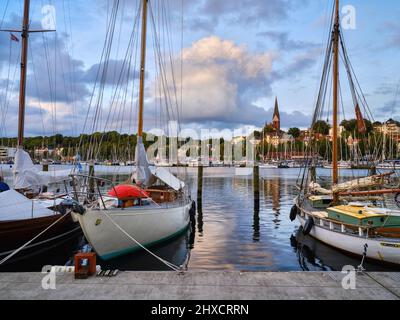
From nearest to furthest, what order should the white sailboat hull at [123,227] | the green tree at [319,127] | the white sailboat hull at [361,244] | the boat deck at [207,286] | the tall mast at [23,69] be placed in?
the boat deck at [207,286]
the white sailboat hull at [123,227]
the white sailboat hull at [361,244]
the tall mast at [23,69]
the green tree at [319,127]

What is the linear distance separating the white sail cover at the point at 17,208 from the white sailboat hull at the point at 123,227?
417 centimetres

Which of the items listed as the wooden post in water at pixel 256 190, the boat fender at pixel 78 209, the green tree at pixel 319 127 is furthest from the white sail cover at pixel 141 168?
the wooden post in water at pixel 256 190

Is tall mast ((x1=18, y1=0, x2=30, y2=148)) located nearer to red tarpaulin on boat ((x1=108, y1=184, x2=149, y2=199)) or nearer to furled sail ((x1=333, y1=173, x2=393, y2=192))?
red tarpaulin on boat ((x1=108, y1=184, x2=149, y2=199))

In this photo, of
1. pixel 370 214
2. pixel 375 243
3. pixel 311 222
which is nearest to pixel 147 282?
pixel 375 243

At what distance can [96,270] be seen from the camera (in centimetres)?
935

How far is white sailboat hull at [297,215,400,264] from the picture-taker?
14.0 m

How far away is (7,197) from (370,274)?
15017mm

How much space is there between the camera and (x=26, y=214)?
15.7 m

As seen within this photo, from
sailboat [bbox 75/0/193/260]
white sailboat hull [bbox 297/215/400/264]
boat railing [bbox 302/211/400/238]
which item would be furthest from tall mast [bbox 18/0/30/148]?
white sailboat hull [bbox 297/215/400/264]

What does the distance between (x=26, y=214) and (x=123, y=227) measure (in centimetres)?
494

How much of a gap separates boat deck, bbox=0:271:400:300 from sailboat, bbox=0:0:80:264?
10.4ft

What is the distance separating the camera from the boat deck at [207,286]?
7.79 m

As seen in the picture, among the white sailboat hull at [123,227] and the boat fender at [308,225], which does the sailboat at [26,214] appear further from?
the boat fender at [308,225]

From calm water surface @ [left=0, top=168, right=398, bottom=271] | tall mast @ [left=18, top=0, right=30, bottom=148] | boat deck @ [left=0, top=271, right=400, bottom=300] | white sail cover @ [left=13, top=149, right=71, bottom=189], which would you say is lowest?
calm water surface @ [left=0, top=168, right=398, bottom=271]
